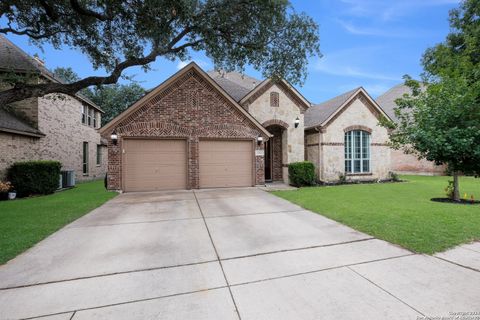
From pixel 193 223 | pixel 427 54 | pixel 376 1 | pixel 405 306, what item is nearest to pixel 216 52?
pixel 376 1

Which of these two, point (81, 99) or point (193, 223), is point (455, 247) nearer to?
point (193, 223)

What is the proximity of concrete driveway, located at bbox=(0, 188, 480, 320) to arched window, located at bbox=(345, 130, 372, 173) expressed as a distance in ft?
36.8

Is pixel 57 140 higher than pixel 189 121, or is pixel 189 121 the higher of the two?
pixel 189 121

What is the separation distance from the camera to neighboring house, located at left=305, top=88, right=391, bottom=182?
15.0 m

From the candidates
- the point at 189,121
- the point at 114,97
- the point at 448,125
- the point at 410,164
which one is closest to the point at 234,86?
the point at 189,121

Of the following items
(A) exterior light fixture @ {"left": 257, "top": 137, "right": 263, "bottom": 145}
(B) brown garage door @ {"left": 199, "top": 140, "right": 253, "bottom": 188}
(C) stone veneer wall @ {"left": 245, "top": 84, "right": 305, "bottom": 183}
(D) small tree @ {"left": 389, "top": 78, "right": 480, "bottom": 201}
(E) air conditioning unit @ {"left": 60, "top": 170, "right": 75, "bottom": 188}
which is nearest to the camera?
(D) small tree @ {"left": 389, "top": 78, "right": 480, "bottom": 201}

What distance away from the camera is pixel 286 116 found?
48.7 feet

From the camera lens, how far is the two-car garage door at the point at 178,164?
452 inches

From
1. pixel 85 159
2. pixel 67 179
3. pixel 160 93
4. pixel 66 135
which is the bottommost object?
pixel 67 179

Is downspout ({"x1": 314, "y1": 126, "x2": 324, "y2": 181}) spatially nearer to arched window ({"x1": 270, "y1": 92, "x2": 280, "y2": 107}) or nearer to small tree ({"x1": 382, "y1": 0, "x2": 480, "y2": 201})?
arched window ({"x1": 270, "y1": 92, "x2": 280, "y2": 107})

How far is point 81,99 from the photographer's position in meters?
17.4

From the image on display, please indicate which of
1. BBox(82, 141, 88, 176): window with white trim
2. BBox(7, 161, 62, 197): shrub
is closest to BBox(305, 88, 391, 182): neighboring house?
BBox(7, 161, 62, 197): shrub

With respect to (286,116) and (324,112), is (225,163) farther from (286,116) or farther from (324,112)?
(324,112)

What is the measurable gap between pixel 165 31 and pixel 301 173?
9.57 m
